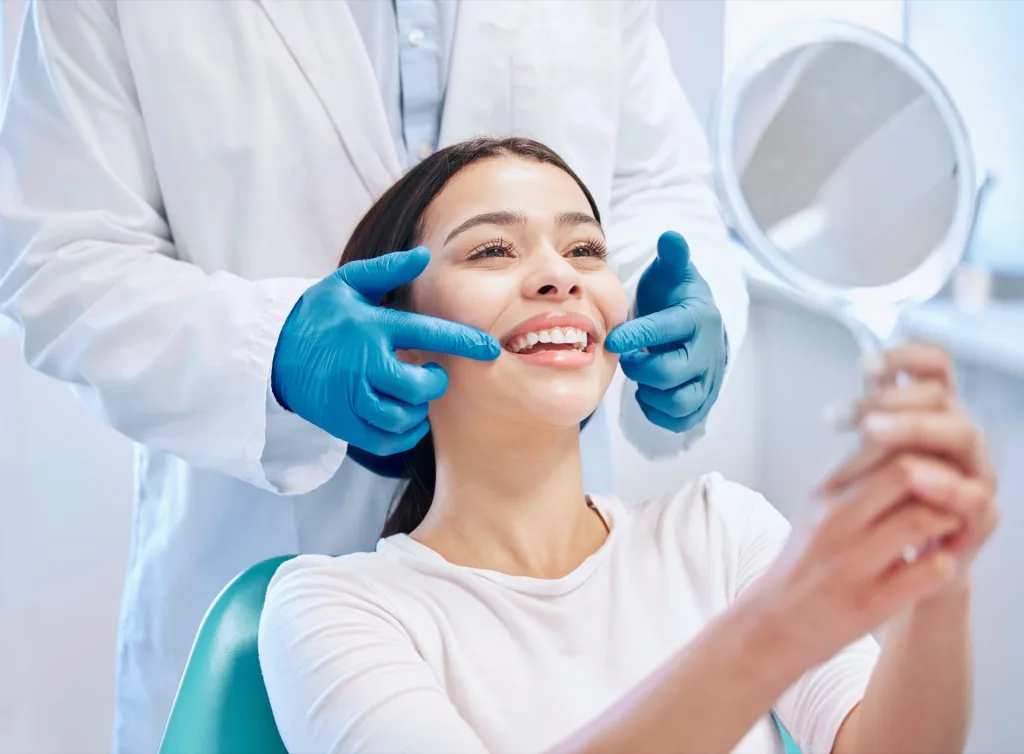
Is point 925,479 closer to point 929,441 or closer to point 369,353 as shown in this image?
point 929,441

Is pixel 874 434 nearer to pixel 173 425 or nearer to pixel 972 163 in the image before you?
pixel 972 163

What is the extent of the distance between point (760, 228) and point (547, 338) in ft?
1.06

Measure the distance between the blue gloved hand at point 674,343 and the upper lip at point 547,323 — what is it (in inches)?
1.6

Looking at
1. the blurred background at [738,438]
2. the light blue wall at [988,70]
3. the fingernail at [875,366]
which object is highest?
the light blue wall at [988,70]

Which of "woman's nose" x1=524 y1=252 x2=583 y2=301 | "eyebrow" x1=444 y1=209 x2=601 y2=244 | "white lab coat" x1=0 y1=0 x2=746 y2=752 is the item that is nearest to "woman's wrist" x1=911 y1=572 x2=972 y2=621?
"woman's nose" x1=524 y1=252 x2=583 y2=301

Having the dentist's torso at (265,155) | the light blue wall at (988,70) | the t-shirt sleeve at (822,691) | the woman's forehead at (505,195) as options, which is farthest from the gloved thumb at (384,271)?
the light blue wall at (988,70)

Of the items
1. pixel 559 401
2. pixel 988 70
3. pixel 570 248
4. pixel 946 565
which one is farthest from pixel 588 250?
pixel 988 70

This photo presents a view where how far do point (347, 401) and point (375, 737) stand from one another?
359 millimetres

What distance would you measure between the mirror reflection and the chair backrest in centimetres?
75

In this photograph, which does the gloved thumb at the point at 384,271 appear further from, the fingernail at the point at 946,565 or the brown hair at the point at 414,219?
the fingernail at the point at 946,565

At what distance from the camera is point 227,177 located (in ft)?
4.36

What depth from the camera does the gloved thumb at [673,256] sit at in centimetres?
123

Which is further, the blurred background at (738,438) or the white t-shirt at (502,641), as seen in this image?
the blurred background at (738,438)

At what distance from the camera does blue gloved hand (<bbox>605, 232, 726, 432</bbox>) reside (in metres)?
1.11
